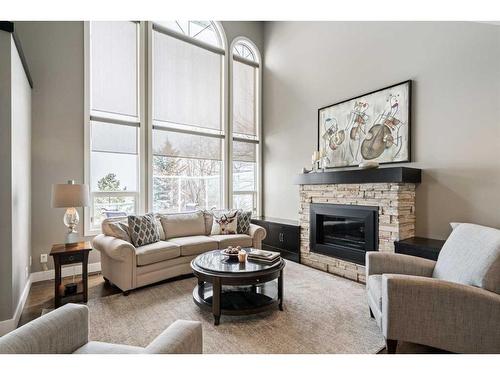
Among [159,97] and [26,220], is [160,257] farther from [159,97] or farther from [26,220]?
[159,97]

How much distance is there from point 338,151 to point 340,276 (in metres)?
1.93

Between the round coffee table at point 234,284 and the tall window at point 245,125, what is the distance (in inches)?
109

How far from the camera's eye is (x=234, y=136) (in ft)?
18.0

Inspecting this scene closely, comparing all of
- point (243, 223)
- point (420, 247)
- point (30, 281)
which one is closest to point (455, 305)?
point (420, 247)

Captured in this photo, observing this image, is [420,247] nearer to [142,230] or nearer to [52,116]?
[142,230]

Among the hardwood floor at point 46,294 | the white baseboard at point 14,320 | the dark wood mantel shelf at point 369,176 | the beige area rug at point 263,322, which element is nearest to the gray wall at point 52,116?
the hardwood floor at point 46,294

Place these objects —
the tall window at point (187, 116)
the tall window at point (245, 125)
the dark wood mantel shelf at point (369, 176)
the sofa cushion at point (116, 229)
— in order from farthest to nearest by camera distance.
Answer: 1. the tall window at point (245, 125)
2. the tall window at point (187, 116)
3. the sofa cushion at point (116, 229)
4. the dark wood mantel shelf at point (369, 176)

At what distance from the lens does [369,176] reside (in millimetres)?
3363

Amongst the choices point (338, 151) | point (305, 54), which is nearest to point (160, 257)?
point (338, 151)

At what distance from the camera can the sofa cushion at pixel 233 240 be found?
12.5 ft

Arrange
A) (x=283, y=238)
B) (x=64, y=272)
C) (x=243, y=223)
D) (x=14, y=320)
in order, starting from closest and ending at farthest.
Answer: (x=14, y=320) < (x=64, y=272) < (x=243, y=223) < (x=283, y=238)

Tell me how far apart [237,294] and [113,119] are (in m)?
3.26

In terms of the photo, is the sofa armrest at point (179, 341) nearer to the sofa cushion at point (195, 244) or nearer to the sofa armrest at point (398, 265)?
the sofa armrest at point (398, 265)

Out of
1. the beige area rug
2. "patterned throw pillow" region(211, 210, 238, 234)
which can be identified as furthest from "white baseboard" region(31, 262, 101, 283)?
"patterned throw pillow" region(211, 210, 238, 234)
